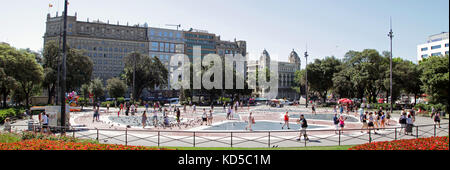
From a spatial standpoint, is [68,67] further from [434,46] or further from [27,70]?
[434,46]

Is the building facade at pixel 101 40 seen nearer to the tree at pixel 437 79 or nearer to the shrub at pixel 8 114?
the shrub at pixel 8 114

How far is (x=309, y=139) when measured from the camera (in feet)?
52.6

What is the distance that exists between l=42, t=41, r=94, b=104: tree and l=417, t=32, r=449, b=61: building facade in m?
88.7

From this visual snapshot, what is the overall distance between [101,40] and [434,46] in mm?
98945

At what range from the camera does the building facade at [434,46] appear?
78875 millimetres

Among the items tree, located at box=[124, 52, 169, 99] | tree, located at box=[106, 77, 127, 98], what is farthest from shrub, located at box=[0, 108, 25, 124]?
tree, located at box=[124, 52, 169, 99]

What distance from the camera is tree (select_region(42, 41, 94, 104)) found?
155 ft

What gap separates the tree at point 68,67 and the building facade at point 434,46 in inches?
3492

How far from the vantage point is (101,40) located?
86375 millimetres

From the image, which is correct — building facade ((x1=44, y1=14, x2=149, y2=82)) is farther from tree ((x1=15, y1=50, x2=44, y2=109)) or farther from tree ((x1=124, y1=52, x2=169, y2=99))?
tree ((x1=15, y1=50, x2=44, y2=109))

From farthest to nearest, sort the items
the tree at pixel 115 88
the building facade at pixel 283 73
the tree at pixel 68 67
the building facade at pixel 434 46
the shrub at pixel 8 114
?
the building facade at pixel 283 73, the building facade at pixel 434 46, the tree at pixel 115 88, the tree at pixel 68 67, the shrub at pixel 8 114

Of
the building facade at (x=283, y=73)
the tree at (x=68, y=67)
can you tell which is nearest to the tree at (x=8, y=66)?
the tree at (x=68, y=67)
